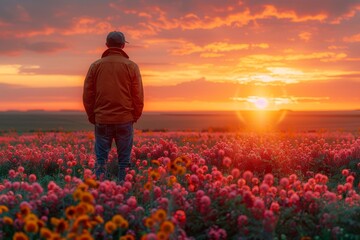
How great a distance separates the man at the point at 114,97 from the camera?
9453mm

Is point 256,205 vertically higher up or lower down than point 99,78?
lower down

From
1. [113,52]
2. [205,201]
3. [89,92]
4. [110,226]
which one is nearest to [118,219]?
[110,226]

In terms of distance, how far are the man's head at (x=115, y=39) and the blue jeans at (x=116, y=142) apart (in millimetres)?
1474

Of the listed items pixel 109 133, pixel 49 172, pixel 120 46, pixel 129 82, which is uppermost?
pixel 120 46

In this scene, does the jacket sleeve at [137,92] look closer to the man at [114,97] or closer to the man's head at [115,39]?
the man at [114,97]

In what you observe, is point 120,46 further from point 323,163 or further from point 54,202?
point 323,163

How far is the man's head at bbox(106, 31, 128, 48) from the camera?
9656 mm

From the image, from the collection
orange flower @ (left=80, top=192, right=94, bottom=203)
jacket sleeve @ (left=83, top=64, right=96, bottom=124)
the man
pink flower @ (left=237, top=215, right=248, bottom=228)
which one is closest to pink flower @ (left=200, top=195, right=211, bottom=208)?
pink flower @ (left=237, top=215, right=248, bottom=228)

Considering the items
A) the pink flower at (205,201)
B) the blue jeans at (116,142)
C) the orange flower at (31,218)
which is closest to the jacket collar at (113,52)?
the blue jeans at (116,142)

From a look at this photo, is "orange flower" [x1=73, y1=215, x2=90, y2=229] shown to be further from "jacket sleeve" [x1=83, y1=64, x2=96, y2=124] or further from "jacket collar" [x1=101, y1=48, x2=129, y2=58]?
"jacket collar" [x1=101, y1=48, x2=129, y2=58]

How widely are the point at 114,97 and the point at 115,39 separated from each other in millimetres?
1097

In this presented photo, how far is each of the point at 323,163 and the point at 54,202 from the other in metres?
7.27

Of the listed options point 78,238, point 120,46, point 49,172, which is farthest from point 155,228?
point 49,172

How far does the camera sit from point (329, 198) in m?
6.53
